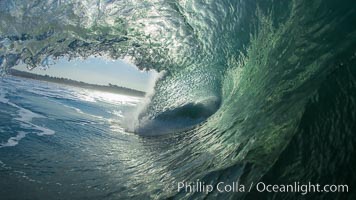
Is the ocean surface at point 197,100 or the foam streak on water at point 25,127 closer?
the ocean surface at point 197,100

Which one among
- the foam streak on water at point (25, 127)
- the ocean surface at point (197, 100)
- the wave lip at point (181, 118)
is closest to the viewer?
the ocean surface at point (197, 100)

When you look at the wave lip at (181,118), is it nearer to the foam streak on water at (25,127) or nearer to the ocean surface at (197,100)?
the ocean surface at (197,100)

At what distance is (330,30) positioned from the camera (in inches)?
151

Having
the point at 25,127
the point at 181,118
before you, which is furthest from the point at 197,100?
the point at 25,127

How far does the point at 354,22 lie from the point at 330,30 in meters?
0.27

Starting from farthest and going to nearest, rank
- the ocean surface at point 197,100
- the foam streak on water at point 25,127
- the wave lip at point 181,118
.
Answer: the wave lip at point 181,118, the foam streak on water at point 25,127, the ocean surface at point 197,100

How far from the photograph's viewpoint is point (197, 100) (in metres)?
8.15

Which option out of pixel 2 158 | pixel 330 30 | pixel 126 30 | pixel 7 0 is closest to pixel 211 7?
pixel 126 30

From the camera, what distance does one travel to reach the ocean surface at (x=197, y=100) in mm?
3148

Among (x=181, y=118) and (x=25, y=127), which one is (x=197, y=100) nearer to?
(x=181, y=118)

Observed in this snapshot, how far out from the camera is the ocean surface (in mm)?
3148

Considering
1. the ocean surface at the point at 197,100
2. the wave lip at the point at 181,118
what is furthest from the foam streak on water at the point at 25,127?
the wave lip at the point at 181,118

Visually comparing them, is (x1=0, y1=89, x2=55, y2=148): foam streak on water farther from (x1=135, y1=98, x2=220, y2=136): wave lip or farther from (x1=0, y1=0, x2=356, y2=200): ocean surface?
(x1=135, y1=98, x2=220, y2=136): wave lip

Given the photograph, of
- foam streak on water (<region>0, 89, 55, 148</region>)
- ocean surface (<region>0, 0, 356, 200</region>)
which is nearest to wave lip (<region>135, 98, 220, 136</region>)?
ocean surface (<region>0, 0, 356, 200</region>)
